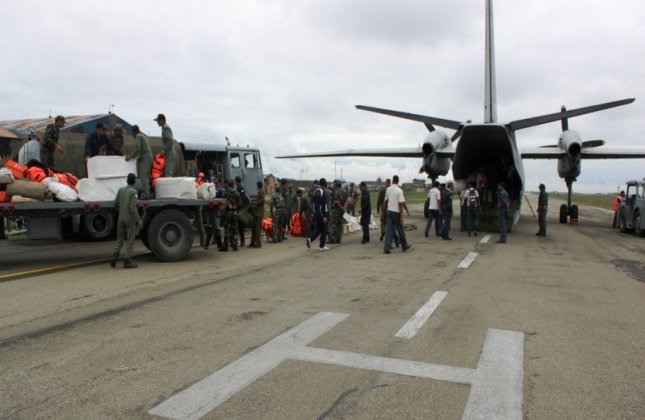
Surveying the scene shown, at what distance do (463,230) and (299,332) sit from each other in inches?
529

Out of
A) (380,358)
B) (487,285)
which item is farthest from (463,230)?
(380,358)

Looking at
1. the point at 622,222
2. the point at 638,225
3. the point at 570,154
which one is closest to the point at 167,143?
the point at 638,225

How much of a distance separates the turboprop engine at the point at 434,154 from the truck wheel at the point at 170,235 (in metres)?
11.3

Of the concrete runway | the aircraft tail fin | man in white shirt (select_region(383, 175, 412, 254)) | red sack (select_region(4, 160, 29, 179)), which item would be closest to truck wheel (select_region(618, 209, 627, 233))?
the aircraft tail fin

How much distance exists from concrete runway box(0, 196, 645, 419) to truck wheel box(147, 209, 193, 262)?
2.02 ft

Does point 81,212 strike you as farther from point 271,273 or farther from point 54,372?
point 54,372

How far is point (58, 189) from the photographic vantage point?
8664 millimetres

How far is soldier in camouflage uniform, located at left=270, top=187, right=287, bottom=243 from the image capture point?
1366cm

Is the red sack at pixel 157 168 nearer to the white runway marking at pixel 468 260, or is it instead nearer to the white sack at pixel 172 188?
the white sack at pixel 172 188

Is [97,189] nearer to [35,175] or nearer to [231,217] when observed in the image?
[35,175]

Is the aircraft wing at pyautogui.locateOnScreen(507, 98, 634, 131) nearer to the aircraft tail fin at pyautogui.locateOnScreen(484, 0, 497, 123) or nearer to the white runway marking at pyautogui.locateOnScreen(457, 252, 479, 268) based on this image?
the aircraft tail fin at pyautogui.locateOnScreen(484, 0, 497, 123)

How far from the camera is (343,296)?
6.61m

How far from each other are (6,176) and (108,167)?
5.34ft

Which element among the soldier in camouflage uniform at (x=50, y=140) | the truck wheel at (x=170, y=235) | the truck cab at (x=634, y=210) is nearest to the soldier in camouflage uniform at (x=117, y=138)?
the soldier in camouflage uniform at (x=50, y=140)
